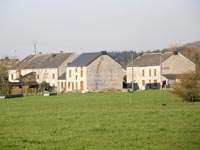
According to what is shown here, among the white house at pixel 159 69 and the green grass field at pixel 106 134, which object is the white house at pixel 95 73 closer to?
the white house at pixel 159 69

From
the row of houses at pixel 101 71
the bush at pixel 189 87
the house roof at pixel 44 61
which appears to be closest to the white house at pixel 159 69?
the row of houses at pixel 101 71

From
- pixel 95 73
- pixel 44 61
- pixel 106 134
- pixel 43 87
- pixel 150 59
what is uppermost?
pixel 44 61

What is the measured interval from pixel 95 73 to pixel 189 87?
5039cm

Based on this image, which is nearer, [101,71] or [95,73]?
A: [95,73]

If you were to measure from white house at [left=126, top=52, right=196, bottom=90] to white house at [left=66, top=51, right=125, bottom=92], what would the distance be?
3664 millimetres

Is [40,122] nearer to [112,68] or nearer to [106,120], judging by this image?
[106,120]

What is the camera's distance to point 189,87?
41.1 metres

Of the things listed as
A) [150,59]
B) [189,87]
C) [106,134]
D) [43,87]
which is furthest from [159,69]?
[106,134]

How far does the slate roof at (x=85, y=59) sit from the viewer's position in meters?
91.1

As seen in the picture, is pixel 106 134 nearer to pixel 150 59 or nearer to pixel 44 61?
pixel 150 59

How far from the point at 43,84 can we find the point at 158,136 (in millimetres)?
75710

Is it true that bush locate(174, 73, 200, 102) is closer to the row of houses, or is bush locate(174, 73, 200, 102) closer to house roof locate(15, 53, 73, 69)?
the row of houses

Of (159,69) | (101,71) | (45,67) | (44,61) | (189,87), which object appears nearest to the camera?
(189,87)

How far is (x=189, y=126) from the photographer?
733 inches
